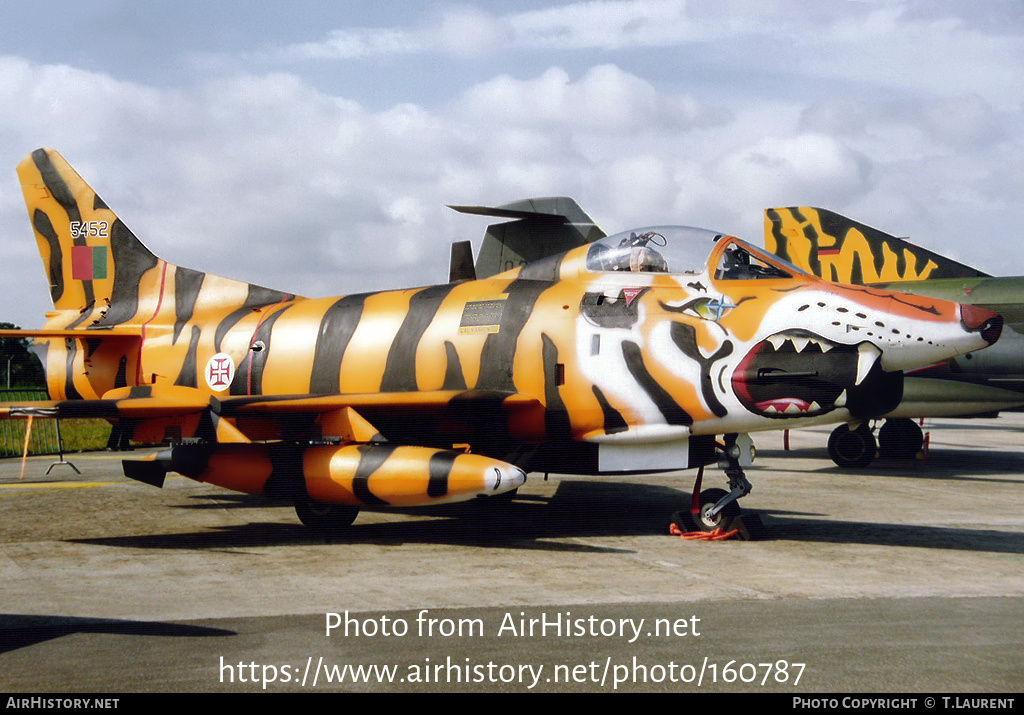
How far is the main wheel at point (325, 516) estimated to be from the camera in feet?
35.0

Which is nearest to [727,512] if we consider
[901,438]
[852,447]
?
[852,447]

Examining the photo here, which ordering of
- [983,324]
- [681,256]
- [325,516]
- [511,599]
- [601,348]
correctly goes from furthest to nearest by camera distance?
[325,516], [681,256], [601,348], [983,324], [511,599]

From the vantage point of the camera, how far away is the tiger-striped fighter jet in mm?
8859

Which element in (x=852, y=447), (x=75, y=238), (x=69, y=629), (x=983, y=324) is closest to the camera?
(x=69, y=629)

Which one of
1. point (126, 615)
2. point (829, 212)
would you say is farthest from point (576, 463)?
point (829, 212)

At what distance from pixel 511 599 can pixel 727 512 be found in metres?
3.78

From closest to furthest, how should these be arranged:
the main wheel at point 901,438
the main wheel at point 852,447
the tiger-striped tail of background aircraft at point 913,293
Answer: the tiger-striped tail of background aircraft at point 913,293, the main wheel at point 852,447, the main wheel at point 901,438

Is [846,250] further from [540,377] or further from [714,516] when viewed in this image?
[540,377]

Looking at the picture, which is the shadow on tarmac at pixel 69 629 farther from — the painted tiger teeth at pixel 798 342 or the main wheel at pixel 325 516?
the painted tiger teeth at pixel 798 342

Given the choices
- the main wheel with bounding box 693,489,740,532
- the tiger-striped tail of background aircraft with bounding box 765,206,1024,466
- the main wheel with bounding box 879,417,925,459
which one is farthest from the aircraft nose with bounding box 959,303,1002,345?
the main wheel with bounding box 879,417,925,459

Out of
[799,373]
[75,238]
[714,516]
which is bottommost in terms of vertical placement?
[714,516]

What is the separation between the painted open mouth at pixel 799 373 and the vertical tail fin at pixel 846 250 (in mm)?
14289

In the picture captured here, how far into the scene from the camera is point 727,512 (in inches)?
394

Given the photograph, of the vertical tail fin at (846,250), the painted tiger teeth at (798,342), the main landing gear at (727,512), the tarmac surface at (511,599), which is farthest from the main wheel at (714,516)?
the vertical tail fin at (846,250)
